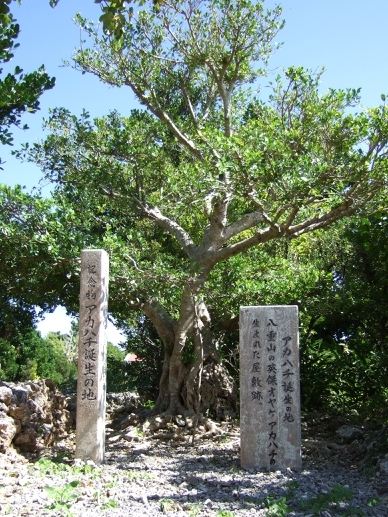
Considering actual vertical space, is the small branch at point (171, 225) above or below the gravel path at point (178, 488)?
above

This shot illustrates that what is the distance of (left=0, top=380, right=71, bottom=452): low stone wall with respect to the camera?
754cm

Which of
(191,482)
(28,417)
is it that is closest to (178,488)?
(191,482)

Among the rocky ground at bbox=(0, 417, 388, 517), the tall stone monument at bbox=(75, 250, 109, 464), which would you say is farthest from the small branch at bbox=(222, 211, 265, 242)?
the rocky ground at bbox=(0, 417, 388, 517)

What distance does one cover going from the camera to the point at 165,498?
17.1 feet

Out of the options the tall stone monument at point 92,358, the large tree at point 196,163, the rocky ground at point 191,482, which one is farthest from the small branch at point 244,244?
the rocky ground at point 191,482

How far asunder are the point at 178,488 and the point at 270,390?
181cm

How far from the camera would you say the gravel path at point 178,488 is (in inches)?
190

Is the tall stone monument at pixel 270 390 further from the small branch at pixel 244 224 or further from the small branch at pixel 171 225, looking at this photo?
the small branch at pixel 171 225

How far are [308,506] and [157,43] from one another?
7835mm

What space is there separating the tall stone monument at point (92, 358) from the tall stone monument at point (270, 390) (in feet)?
5.43

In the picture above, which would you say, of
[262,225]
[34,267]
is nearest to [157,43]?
[262,225]

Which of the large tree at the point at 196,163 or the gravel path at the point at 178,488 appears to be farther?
the large tree at the point at 196,163

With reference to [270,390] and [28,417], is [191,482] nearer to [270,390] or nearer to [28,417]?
[270,390]

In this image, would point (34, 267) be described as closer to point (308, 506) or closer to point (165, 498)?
point (165, 498)
